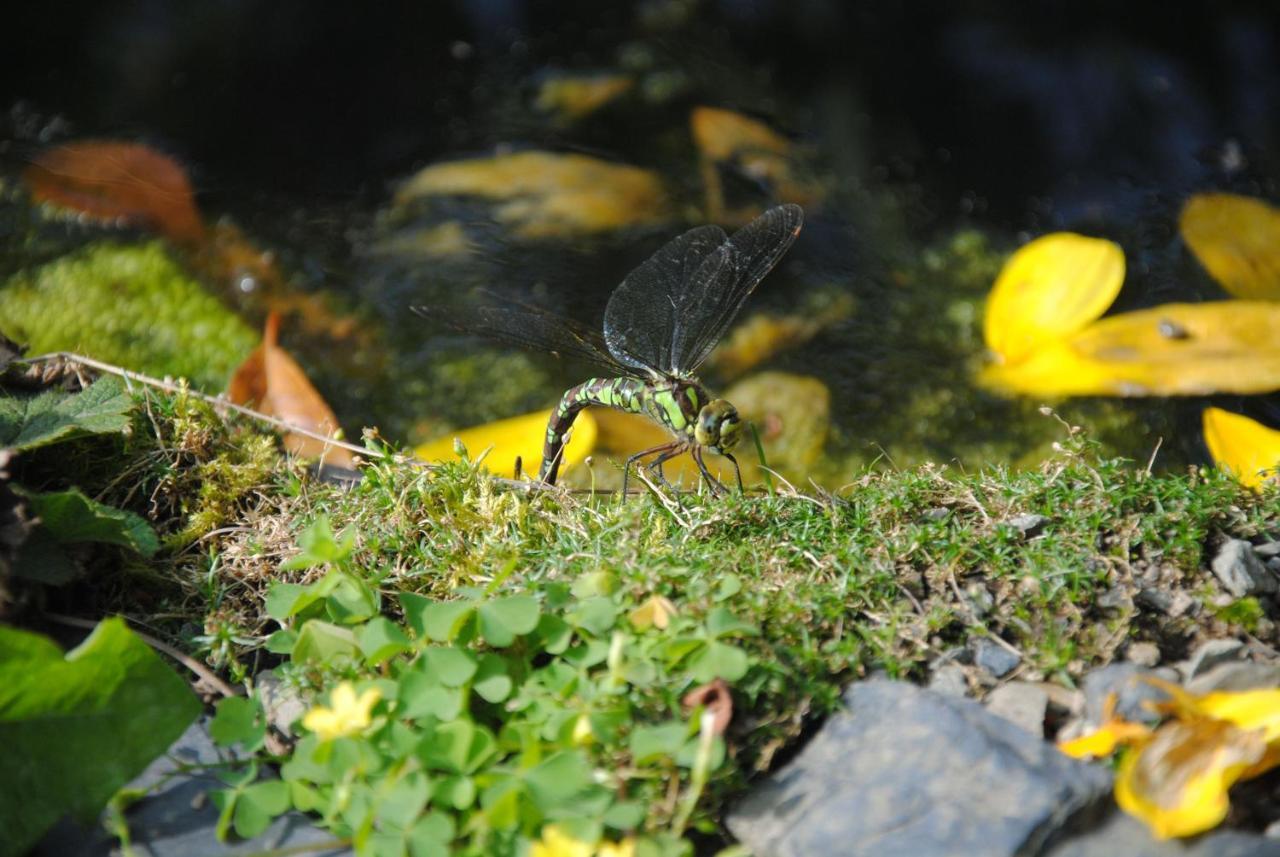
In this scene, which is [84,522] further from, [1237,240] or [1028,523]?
[1237,240]

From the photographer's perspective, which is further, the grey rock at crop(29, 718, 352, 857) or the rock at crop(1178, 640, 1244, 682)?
the rock at crop(1178, 640, 1244, 682)

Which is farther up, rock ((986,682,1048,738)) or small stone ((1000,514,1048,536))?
small stone ((1000,514,1048,536))

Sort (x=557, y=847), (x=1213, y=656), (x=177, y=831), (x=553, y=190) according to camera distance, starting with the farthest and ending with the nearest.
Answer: (x=553, y=190), (x=1213, y=656), (x=177, y=831), (x=557, y=847)

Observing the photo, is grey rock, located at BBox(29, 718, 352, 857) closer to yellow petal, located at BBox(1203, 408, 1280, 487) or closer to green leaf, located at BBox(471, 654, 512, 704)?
green leaf, located at BBox(471, 654, 512, 704)

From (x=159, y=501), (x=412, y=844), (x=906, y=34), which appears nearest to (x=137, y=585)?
(x=159, y=501)

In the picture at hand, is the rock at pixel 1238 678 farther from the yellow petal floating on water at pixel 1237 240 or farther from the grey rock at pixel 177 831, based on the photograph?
the yellow petal floating on water at pixel 1237 240

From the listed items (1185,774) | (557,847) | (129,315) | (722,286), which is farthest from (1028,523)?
(129,315)

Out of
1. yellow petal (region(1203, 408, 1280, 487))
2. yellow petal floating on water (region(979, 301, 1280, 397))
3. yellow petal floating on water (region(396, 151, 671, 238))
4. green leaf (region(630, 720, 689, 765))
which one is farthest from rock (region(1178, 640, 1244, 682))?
yellow petal floating on water (region(396, 151, 671, 238))
